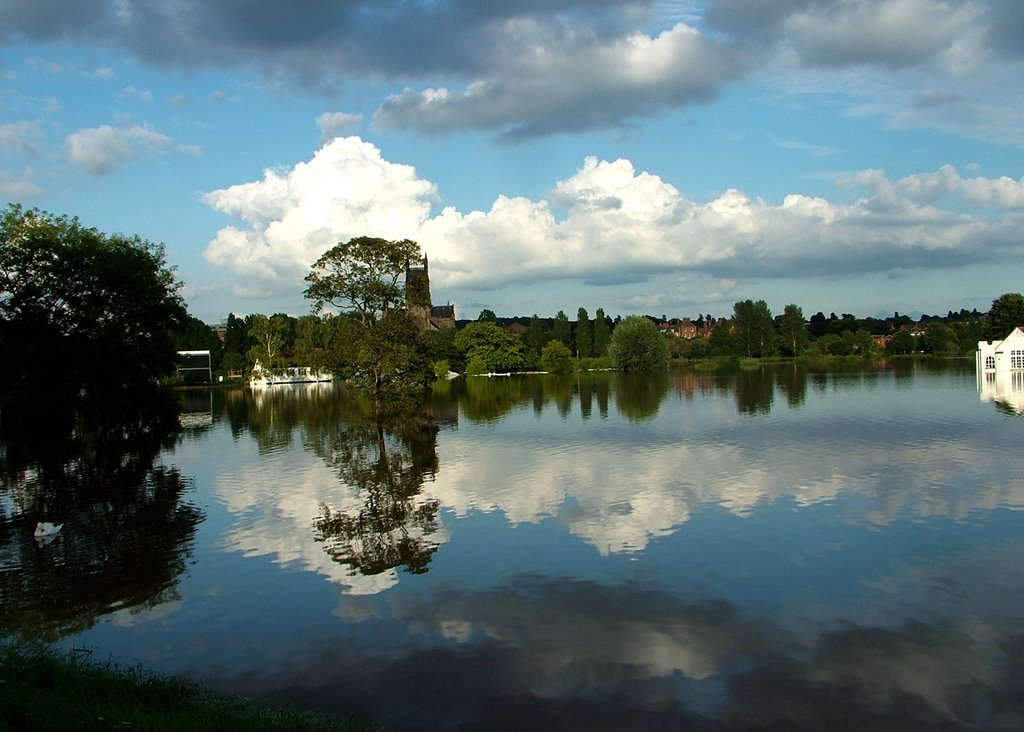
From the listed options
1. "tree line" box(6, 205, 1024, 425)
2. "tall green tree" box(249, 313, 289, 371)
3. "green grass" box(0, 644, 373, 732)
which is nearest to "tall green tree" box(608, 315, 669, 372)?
"tall green tree" box(249, 313, 289, 371)

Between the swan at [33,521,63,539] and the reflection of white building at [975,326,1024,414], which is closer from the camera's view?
the swan at [33,521,63,539]

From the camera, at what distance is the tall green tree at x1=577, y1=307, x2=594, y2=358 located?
466 ft

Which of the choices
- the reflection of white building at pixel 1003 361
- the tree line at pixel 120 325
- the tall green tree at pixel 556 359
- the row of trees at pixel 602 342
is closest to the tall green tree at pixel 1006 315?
the row of trees at pixel 602 342

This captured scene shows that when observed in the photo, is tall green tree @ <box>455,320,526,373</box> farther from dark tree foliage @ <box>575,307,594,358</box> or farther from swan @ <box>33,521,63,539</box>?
swan @ <box>33,521,63,539</box>

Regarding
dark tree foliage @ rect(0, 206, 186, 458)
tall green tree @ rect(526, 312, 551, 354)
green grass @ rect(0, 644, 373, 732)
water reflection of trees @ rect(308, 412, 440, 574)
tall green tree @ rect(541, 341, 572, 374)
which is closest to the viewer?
green grass @ rect(0, 644, 373, 732)

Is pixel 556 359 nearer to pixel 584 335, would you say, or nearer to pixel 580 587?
pixel 584 335

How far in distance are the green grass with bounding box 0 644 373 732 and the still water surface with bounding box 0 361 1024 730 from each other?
0.75 metres

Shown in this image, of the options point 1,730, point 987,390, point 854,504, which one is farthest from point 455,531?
point 987,390

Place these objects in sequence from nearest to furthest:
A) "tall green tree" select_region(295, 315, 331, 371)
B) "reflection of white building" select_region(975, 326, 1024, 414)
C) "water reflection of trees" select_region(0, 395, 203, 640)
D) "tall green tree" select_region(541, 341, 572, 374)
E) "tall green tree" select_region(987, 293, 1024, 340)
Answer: "water reflection of trees" select_region(0, 395, 203, 640) → "tall green tree" select_region(295, 315, 331, 371) → "reflection of white building" select_region(975, 326, 1024, 414) → "tall green tree" select_region(987, 293, 1024, 340) → "tall green tree" select_region(541, 341, 572, 374)

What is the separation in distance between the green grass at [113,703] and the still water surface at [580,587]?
2.47 feet

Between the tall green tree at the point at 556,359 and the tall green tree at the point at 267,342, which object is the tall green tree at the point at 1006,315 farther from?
the tall green tree at the point at 267,342

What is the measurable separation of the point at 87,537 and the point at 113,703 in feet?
34.5

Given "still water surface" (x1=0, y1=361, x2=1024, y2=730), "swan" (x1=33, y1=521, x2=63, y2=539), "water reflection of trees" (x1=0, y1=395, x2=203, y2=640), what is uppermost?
"swan" (x1=33, y1=521, x2=63, y2=539)

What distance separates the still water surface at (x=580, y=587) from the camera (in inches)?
349
